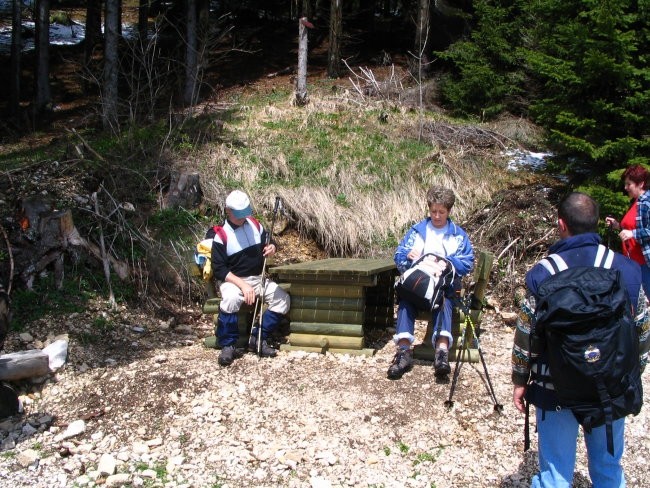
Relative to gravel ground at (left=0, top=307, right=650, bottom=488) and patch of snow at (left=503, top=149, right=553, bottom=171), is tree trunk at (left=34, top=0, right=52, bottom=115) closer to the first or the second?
patch of snow at (left=503, top=149, right=553, bottom=171)

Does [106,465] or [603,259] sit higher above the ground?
[603,259]

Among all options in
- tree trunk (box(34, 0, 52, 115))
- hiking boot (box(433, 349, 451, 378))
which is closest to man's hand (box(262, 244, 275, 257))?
hiking boot (box(433, 349, 451, 378))

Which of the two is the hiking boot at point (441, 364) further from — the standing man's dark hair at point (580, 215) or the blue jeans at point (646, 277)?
the standing man's dark hair at point (580, 215)

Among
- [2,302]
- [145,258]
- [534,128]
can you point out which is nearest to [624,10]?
[534,128]

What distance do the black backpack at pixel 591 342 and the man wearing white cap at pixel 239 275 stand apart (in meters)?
3.09

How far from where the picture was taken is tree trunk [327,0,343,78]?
1432 cm

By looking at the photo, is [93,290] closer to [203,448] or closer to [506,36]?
[203,448]

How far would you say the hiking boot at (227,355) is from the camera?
17.2 ft

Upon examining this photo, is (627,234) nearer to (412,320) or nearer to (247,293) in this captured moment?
(412,320)

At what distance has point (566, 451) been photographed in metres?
2.79

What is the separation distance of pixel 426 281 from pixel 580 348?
7.67ft

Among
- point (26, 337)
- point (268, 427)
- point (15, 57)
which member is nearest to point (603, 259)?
point (268, 427)

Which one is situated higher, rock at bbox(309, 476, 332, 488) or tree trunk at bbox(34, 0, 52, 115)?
tree trunk at bbox(34, 0, 52, 115)

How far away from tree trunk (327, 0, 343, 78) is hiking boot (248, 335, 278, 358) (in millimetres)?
10338
